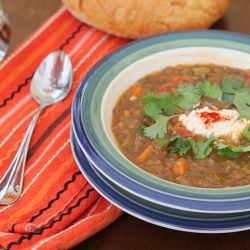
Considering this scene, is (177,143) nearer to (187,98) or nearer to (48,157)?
(187,98)

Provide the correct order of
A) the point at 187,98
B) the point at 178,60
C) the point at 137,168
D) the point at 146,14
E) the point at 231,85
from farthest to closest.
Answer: the point at 146,14 → the point at 178,60 → the point at 231,85 → the point at 187,98 → the point at 137,168

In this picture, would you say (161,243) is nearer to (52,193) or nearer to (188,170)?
(188,170)

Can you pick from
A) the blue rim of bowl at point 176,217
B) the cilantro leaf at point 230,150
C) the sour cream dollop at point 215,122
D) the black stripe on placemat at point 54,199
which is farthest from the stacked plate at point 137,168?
the sour cream dollop at point 215,122

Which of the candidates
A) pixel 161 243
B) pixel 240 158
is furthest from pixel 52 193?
pixel 240 158

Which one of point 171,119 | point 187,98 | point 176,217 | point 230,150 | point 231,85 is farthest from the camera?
point 231,85

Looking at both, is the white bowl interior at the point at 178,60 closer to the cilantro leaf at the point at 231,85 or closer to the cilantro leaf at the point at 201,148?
the cilantro leaf at the point at 231,85

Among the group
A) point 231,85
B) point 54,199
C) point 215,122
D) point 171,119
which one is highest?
point 54,199

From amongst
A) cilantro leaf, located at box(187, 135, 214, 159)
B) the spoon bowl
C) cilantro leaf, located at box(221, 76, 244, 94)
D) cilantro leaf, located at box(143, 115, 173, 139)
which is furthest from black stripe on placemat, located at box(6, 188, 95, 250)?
cilantro leaf, located at box(221, 76, 244, 94)

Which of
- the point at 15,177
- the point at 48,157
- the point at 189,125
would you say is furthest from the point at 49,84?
the point at 189,125
